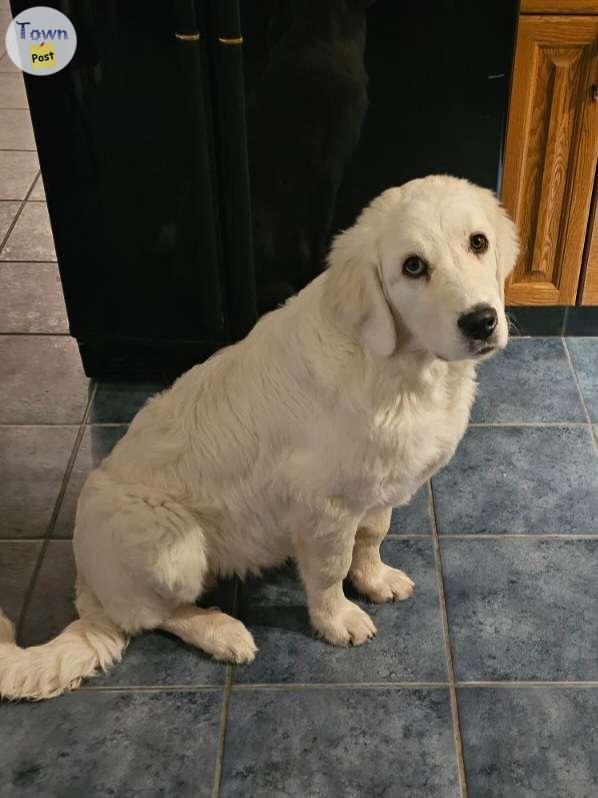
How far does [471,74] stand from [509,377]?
0.95 m

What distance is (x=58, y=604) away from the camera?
2156 millimetres

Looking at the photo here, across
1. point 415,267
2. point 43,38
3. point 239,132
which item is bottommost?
point 239,132

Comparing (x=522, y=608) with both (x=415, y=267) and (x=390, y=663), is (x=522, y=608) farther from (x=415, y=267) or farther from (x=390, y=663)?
(x=415, y=267)

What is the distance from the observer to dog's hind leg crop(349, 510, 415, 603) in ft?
6.81

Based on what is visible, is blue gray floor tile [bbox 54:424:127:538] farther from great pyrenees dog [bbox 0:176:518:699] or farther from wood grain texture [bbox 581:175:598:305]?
wood grain texture [bbox 581:175:598:305]

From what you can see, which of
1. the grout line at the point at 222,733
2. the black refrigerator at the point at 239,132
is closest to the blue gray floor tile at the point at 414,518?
the grout line at the point at 222,733

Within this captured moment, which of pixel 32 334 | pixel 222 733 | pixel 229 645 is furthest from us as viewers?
pixel 32 334

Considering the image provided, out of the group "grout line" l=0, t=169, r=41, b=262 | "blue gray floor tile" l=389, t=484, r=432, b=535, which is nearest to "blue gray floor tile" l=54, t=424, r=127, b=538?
"blue gray floor tile" l=389, t=484, r=432, b=535

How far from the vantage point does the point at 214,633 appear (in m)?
1.99

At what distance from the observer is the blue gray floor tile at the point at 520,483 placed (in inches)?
91.9

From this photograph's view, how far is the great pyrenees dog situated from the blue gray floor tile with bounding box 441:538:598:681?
22cm

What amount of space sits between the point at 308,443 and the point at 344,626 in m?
0.51

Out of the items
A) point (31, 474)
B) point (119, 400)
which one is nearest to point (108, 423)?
point (119, 400)

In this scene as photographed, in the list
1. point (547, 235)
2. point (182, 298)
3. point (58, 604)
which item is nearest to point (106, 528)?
point (58, 604)
